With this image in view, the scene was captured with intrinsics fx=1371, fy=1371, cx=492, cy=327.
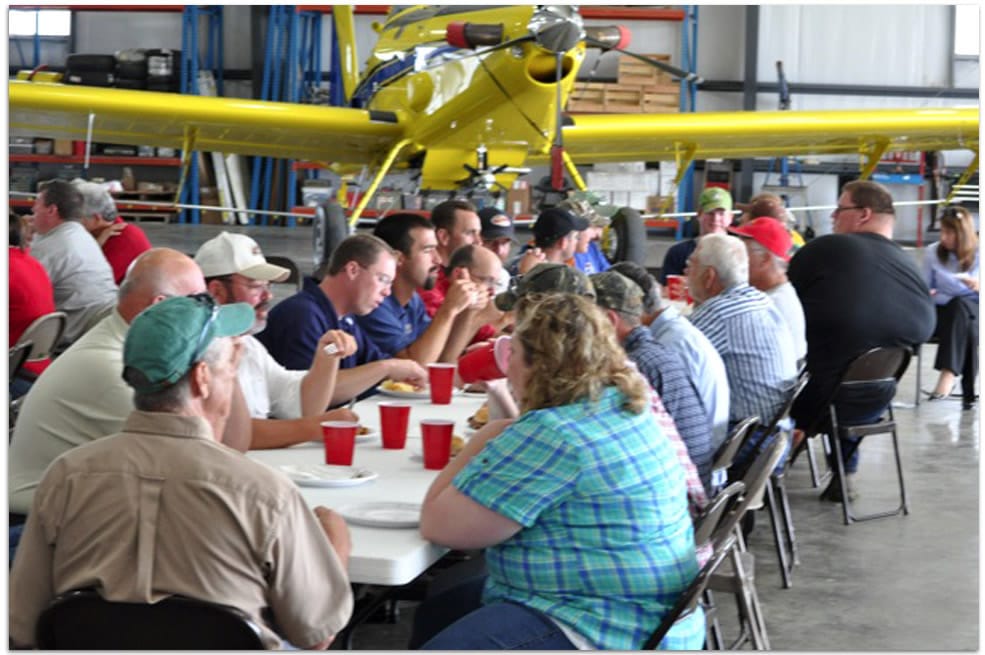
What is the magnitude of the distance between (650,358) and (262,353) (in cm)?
105

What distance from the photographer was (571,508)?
233 cm

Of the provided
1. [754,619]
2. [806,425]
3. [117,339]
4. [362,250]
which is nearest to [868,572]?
[806,425]

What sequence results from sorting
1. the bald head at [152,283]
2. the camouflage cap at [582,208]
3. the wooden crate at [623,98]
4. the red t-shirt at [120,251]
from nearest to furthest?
the bald head at [152,283] < the red t-shirt at [120,251] < the camouflage cap at [582,208] < the wooden crate at [623,98]

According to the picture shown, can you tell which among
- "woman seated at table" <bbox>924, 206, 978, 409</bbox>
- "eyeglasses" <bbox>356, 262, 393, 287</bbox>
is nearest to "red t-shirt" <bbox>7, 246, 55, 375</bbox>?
"eyeglasses" <bbox>356, 262, 393, 287</bbox>

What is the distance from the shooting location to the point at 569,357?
239 centimetres

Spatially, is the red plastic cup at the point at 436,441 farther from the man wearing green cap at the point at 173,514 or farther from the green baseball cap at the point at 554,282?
the man wearing green cap at the point at 173,514

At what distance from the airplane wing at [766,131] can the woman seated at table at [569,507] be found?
905 cm

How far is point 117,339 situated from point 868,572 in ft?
9.65

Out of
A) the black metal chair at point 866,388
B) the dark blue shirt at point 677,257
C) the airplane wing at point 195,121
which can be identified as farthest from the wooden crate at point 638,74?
the black metal chair at point 866,388

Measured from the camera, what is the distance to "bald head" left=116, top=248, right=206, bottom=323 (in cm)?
290

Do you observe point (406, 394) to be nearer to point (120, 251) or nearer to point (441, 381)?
point (441, 381)

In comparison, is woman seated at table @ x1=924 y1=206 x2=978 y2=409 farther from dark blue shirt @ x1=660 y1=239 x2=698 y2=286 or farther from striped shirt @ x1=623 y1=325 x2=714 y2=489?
striped shirt @ x1=623 y1=325 x2=714 y2=489

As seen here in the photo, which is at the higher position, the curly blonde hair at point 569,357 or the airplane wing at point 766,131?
the airplane wing at point 766,131

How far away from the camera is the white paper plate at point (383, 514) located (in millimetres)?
2463
